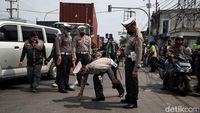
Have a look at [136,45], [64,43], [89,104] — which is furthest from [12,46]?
[136,45]

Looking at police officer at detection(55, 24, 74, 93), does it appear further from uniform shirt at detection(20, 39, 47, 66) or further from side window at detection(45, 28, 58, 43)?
side window at detection(45, 28, 58, 43)

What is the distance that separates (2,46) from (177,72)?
484 centimetres

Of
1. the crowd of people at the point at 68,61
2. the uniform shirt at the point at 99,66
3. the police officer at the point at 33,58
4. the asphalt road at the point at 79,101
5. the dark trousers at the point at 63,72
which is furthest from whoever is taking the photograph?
the police officer at the point at 33,58

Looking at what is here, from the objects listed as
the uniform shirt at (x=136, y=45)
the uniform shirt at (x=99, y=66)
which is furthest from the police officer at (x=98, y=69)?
the uniform shirt at (x=136, y=45)

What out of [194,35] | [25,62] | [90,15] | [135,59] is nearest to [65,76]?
[25,62]

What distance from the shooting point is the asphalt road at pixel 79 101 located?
7715mm

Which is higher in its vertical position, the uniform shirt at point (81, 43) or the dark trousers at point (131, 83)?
the uniform shirt at point (81, 43)

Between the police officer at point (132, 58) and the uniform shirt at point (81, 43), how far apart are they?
2643 mm

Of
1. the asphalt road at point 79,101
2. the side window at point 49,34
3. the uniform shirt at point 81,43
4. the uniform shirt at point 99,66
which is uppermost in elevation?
the side window at point 49,34

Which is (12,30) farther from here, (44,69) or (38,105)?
(38,105)

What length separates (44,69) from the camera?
1216 centimetres

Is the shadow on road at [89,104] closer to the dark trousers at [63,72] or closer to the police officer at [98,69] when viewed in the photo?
the police officer at [98,69]

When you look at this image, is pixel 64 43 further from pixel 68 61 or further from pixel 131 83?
pixel 131 83

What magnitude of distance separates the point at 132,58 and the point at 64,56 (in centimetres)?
280
